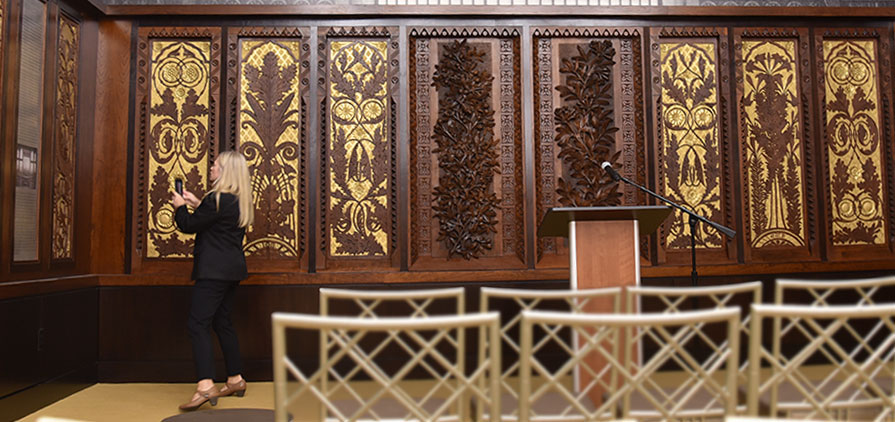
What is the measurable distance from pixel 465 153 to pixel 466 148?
4 cm

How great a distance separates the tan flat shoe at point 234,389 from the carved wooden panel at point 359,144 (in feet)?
3.41

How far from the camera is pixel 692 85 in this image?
441 cm

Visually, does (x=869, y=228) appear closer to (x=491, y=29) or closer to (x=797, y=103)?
(x=797, y=103)

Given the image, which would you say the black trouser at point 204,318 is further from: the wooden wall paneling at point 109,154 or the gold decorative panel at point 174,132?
the wooden wall paneling at point 109,154

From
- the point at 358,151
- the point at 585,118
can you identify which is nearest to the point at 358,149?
the point at 358,151

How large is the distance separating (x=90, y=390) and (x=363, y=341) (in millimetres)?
1792

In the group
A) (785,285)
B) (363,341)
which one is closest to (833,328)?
(785,285)

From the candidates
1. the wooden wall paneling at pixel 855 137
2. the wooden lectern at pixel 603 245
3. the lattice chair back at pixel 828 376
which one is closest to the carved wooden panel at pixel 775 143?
the wooden wall paneling at pixel 855 137

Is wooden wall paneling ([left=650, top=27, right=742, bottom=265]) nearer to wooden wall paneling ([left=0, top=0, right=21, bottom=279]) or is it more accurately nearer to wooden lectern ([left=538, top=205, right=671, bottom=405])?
wooden lectern ([left=538, top=205, right=671, bottom=405])

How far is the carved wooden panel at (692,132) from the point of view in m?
4.34

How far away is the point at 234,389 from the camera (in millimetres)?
3580

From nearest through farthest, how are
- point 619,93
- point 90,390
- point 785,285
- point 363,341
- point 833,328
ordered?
1. point 833,328
2. point 785,285
3. point 90,390
4. point 363,341
5. point 619,93

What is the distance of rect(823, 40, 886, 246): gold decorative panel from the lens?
14.6 ft

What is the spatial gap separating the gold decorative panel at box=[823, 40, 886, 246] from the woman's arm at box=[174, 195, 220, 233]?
174 inches
